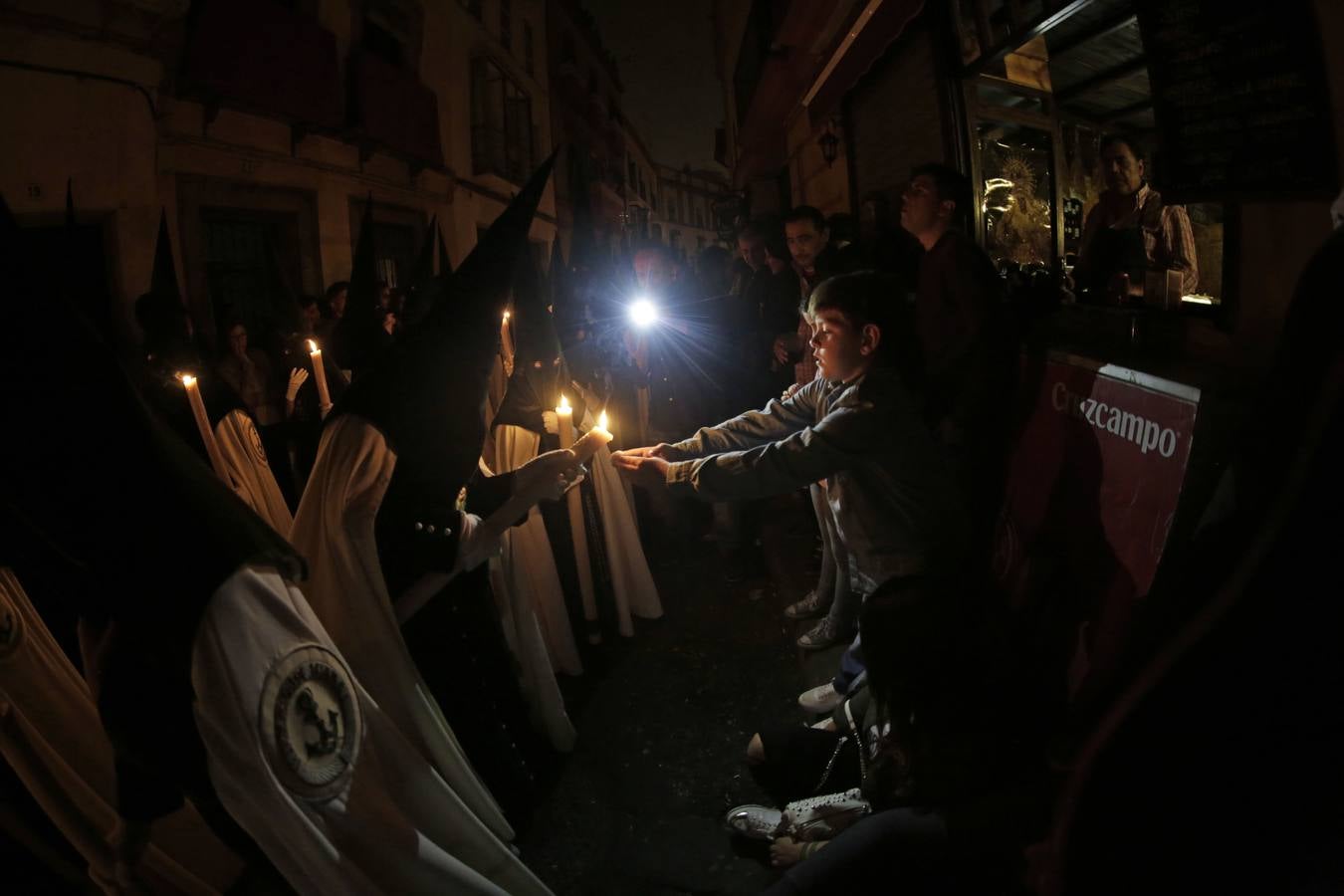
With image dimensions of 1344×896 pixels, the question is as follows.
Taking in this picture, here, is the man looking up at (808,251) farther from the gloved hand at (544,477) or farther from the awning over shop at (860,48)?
the gloved hand at (544,477)

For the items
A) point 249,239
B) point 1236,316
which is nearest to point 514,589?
point 1236,316

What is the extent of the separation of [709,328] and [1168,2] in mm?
4558

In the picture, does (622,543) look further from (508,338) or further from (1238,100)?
(1238,100)

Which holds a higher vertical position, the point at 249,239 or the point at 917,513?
the point at 249,239

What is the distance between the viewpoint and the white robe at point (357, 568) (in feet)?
7.95

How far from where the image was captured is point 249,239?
1184 centimetres

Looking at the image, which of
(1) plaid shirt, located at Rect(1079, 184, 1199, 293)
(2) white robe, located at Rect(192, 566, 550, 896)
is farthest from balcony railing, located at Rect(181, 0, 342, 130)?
(1) plaid shirt, located at Rect(1079, 184, 1199, 293)

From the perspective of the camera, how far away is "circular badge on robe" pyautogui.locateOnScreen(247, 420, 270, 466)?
4566 millimetres

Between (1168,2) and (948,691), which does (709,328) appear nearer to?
(1168,2)

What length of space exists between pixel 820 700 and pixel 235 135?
12290 millimetres

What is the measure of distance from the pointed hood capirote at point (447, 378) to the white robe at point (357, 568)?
0.09 meters

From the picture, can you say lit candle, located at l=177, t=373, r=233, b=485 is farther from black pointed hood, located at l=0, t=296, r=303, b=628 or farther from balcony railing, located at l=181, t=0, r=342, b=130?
balcony railing, located at l=181, t=0, r=342, b=130

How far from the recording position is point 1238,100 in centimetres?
267

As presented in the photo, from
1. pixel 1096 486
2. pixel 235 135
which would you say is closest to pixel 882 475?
pixel 1096 486
